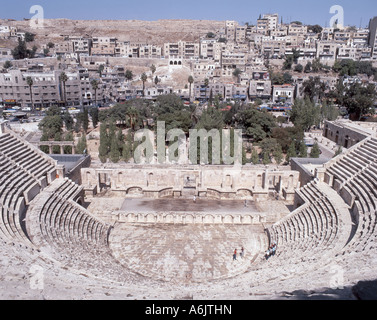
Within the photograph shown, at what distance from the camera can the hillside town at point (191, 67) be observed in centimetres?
7575

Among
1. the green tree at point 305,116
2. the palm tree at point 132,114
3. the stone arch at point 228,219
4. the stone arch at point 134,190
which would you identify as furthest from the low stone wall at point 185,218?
the green tree at point 305,116

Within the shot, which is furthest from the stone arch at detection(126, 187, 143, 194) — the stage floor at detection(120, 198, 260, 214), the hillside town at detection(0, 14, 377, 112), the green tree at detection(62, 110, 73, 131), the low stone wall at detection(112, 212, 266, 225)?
the hillside town at detection(0, 14, 377, 112)

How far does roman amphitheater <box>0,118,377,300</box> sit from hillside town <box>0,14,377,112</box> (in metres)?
49.4

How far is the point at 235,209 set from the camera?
26922 millimetres

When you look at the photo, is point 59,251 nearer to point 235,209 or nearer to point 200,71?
point 235,209

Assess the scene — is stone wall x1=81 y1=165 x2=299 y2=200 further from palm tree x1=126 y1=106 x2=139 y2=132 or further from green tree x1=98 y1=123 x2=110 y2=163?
palm tree x1=126 y1=106 x2=139 y2=132

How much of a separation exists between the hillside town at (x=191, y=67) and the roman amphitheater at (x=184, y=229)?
4944 centimetres

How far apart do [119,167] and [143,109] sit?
29.3 meters

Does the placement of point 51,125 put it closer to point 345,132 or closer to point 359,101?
point 345,132

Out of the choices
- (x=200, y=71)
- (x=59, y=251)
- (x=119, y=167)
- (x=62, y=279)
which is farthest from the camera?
(x=200, y=71)

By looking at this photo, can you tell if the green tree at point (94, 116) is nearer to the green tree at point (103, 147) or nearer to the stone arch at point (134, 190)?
the green tree at point (103, 147)

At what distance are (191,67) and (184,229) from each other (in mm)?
88912

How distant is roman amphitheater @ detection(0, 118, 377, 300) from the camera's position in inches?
517
